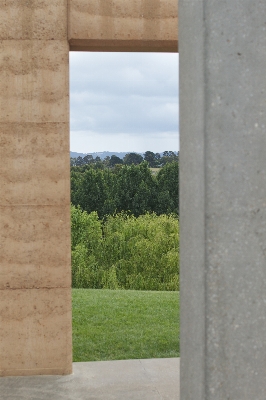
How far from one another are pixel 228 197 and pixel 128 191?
49371mm

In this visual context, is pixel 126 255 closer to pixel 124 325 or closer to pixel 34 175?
pixel 124 325

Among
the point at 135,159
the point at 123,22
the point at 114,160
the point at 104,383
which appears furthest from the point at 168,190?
the point at 104,383

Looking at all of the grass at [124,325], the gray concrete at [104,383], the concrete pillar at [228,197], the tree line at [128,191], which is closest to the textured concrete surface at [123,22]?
the gray concrete at [104,383]

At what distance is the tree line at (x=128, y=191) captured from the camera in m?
50.0

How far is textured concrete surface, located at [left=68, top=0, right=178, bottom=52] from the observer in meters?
7.27

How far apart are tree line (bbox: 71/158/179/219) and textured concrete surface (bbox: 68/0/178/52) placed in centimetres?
4119

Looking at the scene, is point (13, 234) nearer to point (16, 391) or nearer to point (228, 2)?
point (16, 391)

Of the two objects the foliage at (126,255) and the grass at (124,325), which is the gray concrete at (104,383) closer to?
the grass at (124,325)

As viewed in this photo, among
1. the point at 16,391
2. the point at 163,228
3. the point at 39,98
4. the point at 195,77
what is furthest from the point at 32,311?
the point at 163,228

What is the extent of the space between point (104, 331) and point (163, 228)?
89.2 feet

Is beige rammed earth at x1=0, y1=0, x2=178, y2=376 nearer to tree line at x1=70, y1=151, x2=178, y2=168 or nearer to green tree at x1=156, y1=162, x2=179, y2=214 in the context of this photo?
green tree at x1=156, y1=162, x2=179, y2=214

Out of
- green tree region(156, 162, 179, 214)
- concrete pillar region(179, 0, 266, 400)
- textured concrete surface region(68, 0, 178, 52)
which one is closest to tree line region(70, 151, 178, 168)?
green tree region(156, 162, 179, 214)

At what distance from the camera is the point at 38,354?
729 centimetres

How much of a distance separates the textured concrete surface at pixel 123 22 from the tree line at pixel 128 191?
135ft
